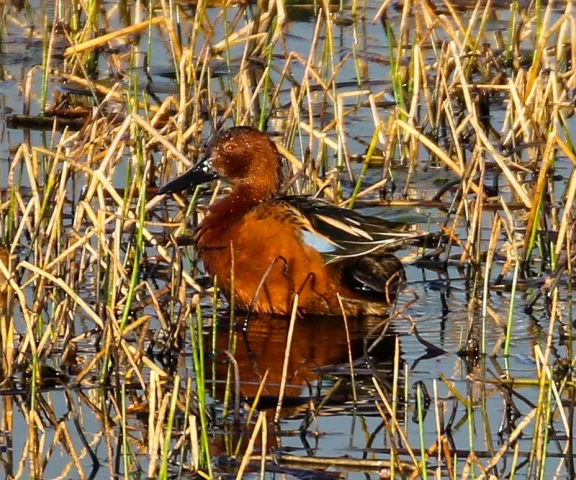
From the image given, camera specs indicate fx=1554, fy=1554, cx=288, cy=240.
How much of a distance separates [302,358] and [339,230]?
31.3 inches

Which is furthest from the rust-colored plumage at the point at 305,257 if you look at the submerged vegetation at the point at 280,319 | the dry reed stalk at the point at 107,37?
the dry reed stalk at the point at 107,37

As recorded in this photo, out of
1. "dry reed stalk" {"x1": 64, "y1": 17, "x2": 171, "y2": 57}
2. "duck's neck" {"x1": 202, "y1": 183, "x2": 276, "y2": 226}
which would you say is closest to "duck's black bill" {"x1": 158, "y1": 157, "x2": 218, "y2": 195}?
"duck's neck" {"x1": 202, "y1": 183, "x2": 276, "y2": 226}

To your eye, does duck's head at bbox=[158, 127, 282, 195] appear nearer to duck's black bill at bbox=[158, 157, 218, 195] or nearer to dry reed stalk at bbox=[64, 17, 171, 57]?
duck's black bill at bbox=[158, 157, 218, 195]

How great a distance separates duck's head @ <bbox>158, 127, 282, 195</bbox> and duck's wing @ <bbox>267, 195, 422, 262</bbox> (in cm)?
41

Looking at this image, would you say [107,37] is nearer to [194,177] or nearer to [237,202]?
[194,177]

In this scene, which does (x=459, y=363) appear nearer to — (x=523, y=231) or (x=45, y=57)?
(x=523, y=231)

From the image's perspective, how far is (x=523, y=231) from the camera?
26.4ft

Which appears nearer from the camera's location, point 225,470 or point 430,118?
point 225,470

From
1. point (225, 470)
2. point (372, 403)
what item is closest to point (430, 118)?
point (372, 403)

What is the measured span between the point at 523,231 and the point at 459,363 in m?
1.87

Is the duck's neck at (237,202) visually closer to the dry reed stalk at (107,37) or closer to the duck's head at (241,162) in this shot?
the duck's head at (241,162)

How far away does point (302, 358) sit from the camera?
21.3ft

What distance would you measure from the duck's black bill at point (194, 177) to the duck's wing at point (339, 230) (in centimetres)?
56

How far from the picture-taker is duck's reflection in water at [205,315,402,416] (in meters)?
5.90
